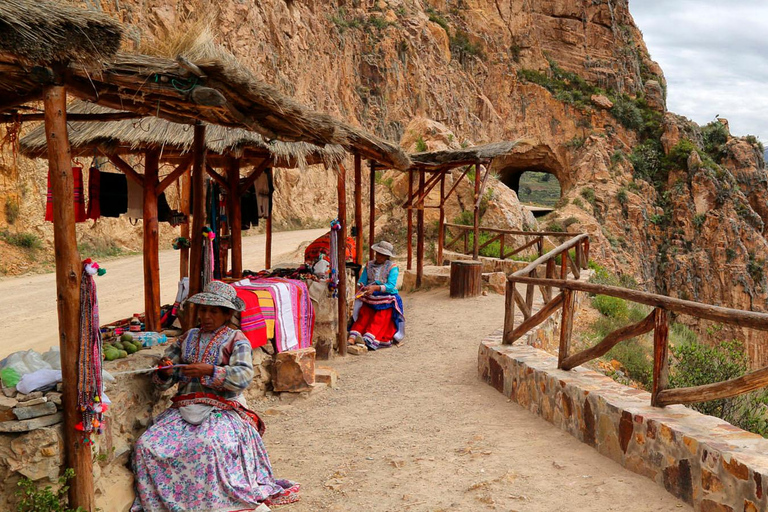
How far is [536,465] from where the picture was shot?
4.37 meters

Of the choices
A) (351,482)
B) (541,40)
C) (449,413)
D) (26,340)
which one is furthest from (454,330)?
(541,40)

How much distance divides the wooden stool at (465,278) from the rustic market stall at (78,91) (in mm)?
7102

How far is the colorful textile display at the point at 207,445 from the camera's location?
11.8 feet

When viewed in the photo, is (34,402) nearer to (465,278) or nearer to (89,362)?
(89,362)

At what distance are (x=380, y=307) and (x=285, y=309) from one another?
2576 millimetres

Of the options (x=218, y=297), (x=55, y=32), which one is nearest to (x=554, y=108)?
(x=218, y=297)

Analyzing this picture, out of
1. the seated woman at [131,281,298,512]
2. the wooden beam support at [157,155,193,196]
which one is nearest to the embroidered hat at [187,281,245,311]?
the seated woman at [131,281,298,512]

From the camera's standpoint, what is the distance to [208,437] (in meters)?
3.63

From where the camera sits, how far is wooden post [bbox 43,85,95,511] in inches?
128

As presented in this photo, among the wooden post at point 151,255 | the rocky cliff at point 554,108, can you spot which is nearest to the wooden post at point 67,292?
the wooden post at point 151,255

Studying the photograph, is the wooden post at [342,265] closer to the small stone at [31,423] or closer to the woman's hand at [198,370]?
the woman's hand at [198,370]

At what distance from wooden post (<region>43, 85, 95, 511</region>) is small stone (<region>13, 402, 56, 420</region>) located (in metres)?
0.07

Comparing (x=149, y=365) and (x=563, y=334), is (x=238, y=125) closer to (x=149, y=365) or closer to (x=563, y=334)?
(x=149, y=365)

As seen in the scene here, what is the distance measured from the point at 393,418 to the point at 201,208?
2626 millimetres
